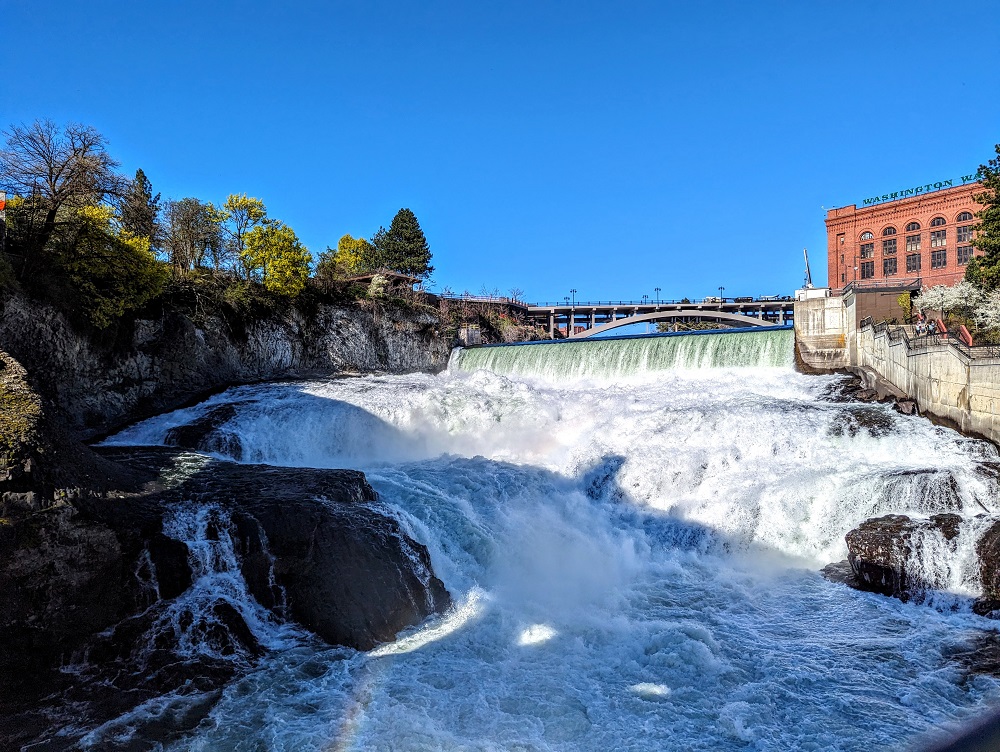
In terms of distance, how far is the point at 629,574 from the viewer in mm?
11641

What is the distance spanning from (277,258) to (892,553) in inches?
1082

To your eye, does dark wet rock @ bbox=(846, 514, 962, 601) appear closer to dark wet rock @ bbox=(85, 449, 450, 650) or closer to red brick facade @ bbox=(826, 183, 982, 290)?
dark wet rock @ bbox=(85, 449, 450, 650)

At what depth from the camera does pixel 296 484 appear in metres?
11.4

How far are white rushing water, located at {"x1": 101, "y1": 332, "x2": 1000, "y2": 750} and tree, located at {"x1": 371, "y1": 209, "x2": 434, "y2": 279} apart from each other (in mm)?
46589

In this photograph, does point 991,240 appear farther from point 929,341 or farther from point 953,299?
point 929,341

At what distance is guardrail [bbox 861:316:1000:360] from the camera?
46.8ft

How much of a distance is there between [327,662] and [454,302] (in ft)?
134

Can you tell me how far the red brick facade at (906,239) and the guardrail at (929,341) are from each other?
96.8ft

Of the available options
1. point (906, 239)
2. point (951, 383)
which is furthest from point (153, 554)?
point (906, 239)

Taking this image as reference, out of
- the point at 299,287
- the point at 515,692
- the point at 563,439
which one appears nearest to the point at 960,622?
the point at 515,692

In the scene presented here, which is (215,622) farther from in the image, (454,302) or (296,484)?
(454,302)

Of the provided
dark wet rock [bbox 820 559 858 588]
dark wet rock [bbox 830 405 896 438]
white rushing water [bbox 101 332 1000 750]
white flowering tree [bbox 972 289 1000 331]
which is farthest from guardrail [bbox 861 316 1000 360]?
dark wet rock [bbox 820 559 858 588]

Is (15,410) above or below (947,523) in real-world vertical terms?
above

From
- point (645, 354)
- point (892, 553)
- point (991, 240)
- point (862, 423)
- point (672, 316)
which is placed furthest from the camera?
point (672, 316)
